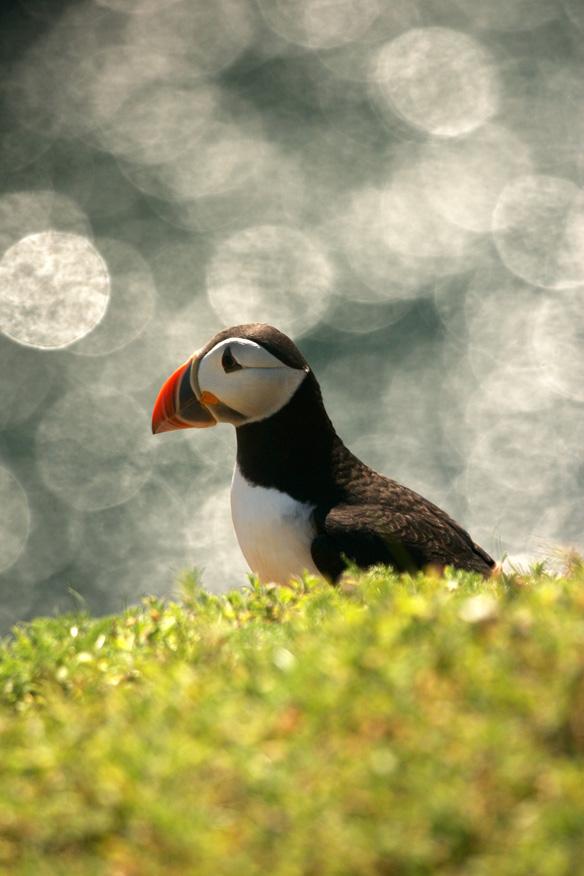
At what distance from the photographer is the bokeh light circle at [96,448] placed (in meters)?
19.7

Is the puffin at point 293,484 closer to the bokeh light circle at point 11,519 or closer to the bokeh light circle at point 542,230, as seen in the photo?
the bokeh light circle at point 11,519

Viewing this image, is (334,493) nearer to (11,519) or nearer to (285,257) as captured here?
(11,519)

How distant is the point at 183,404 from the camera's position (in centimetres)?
626

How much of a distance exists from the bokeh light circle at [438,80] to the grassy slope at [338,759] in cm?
2461

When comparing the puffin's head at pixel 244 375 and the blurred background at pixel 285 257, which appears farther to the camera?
the blurred background at pixel 285 257

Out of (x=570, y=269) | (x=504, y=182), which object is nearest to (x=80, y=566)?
(x=570, y=269)

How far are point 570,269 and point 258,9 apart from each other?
1573 cm

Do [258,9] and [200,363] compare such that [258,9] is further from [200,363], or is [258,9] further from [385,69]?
[200,363]

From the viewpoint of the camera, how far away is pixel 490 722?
6.97 ft

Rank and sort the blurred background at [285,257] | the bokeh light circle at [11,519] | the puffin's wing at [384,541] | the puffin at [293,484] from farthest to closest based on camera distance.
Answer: the bokeh light circle at [11,519], the blurred background at [285,257], the puffin at [293,484], the puffin's wing at [384,541]

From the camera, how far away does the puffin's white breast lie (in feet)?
17.9

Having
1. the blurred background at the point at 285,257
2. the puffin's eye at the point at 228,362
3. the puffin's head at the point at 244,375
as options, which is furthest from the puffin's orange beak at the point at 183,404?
the blurred background at the point at 285,257

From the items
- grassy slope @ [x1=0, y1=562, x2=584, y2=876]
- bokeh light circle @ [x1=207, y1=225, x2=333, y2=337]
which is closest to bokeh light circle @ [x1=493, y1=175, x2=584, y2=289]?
bokeh light circle @ [x1=207, y1=225, x2=333, y2=337]

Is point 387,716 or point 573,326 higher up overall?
point 387,716
